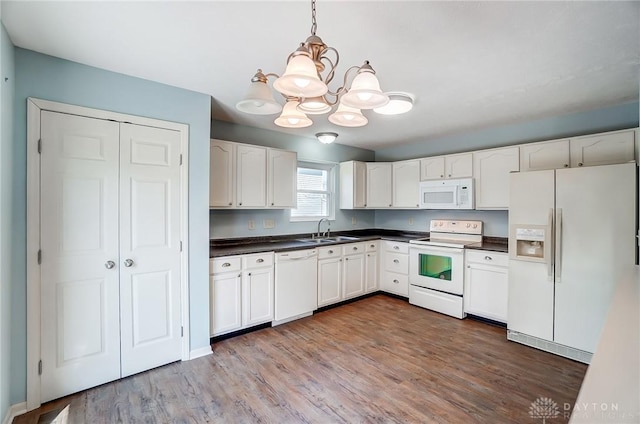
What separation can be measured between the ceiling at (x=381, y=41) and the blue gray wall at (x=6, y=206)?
0.66 ft

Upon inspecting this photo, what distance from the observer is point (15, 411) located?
77.9 inches

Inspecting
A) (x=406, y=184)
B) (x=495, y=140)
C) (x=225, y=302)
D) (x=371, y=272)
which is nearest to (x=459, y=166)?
(x=495, y=140)

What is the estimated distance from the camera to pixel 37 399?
2.06 metres

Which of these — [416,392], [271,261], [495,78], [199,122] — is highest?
[495,78]

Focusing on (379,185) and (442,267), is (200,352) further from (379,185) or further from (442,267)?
(379,185)

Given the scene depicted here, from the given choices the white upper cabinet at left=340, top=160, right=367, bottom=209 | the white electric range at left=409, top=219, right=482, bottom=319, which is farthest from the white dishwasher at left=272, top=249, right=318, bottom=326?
the white electric range at left=409, top=219, right=482, bottom=319

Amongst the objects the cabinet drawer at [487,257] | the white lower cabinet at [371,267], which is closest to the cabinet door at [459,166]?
the cabinet drawer at [487,257]

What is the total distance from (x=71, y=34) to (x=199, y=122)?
3.40 feet

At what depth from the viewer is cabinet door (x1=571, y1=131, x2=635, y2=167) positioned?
288 cm

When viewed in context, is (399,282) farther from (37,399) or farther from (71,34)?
(71,34)

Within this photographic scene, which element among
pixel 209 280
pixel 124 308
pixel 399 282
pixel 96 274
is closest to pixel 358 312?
pixel 399 282

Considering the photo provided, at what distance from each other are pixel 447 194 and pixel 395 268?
133 centimetres

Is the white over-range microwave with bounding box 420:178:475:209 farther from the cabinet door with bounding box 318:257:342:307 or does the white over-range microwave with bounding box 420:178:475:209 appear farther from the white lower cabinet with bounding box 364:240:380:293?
the cabinet door with bounding box 318:257:342:307

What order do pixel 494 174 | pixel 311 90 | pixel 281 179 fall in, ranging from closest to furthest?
1. pixel 311 90
2. pixel 494 174
3. pixel 281 179
